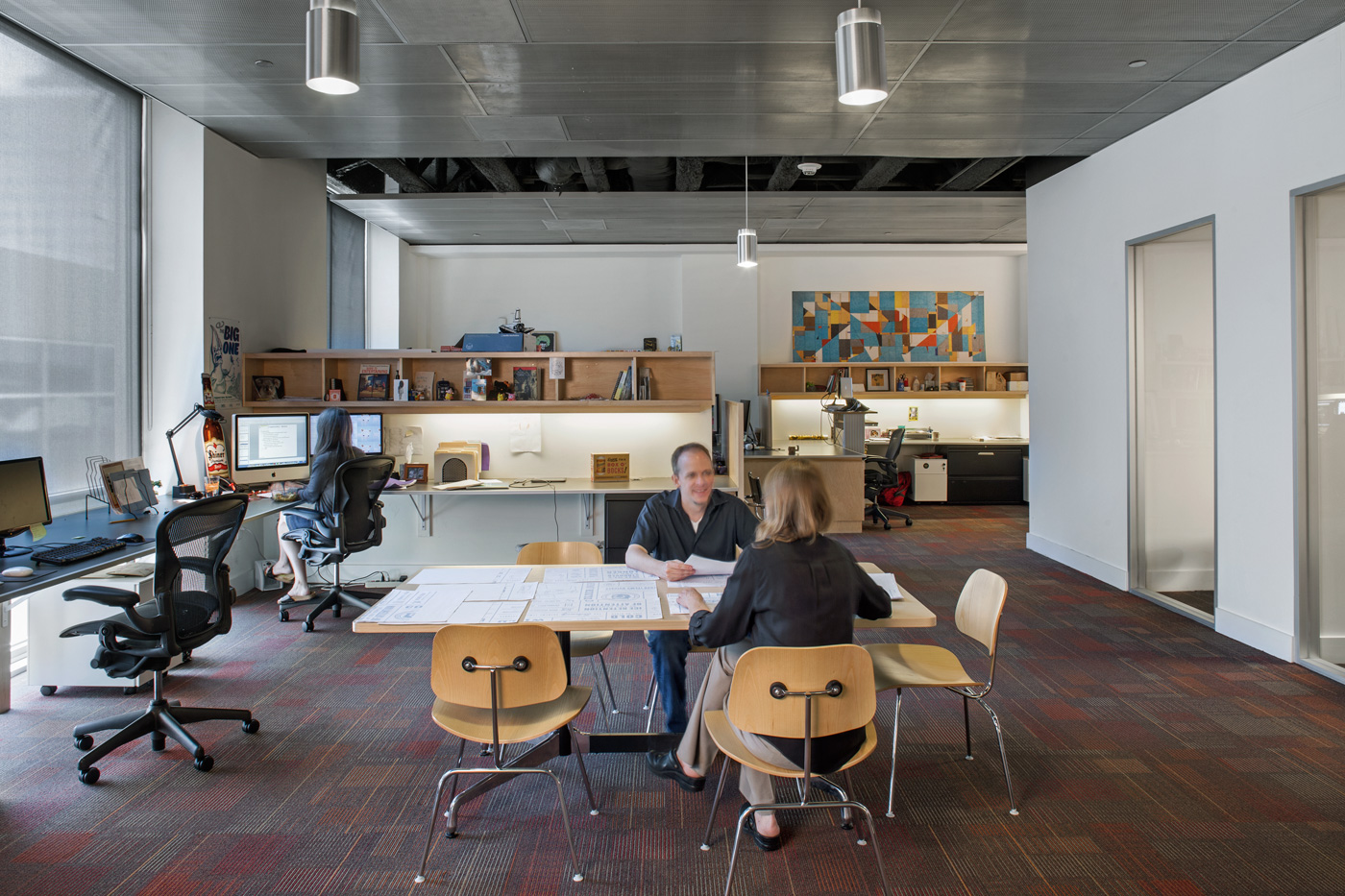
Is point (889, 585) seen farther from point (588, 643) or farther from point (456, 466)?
point (456, 466)

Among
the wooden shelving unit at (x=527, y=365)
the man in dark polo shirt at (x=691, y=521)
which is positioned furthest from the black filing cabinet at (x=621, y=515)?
the man in dark polo shirt at (x=691, y=521)

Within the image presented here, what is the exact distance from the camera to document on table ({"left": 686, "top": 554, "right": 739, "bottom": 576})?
2.98 meters

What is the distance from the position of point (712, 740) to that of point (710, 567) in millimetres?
687

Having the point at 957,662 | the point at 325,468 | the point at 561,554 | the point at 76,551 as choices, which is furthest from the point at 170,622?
the point at 957,662

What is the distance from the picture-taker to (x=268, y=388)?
234 inches

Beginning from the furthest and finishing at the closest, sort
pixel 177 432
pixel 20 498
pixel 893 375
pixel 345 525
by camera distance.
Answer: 1. pixel 893 375
2. pixel 177 432
3. pixel 345 525
4. pixel 20 498

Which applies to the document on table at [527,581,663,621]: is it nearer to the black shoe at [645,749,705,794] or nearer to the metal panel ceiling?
the black shoe at [645,749,705,794]

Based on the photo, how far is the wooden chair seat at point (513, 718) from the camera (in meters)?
2.30

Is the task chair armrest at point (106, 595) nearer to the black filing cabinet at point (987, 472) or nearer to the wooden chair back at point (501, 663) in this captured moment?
the wooden chair back at point (501, 663)

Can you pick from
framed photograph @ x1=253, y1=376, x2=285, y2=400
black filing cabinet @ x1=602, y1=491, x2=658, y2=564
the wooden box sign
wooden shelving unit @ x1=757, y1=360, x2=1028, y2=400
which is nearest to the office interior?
the wooden box sign

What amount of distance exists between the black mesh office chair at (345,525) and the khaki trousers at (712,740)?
2978mm

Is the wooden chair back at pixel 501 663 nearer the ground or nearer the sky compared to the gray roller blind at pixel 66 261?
nearer the ground

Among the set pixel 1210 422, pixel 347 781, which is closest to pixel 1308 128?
pixel 1210 422

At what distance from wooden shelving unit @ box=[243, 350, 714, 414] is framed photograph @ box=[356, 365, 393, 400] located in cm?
5
